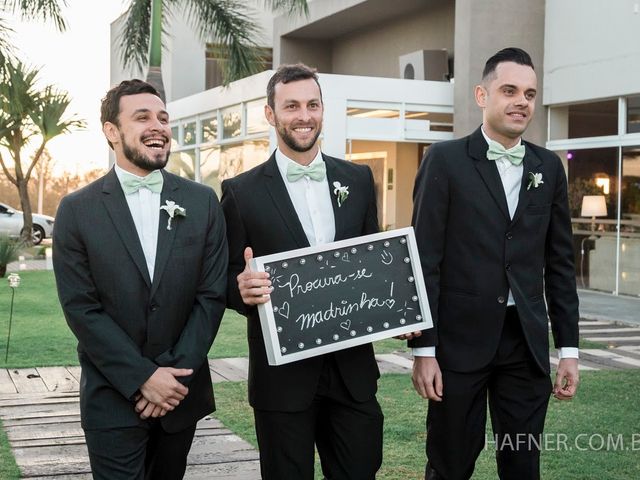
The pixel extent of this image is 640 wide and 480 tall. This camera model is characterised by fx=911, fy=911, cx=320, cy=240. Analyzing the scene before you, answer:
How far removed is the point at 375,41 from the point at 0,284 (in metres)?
13.8

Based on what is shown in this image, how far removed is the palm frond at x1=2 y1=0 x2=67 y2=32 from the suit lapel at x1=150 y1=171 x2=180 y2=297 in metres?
14.3

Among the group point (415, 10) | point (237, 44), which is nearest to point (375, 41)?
point (415, 10)

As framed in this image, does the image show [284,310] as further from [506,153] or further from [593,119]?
[593,119]

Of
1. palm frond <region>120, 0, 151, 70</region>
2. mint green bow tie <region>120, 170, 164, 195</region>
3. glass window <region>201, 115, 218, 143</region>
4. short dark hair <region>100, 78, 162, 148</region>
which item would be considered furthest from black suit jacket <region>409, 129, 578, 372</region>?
glass window <region>201, 115, 218, 143</region>

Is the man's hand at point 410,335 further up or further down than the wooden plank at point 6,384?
further up

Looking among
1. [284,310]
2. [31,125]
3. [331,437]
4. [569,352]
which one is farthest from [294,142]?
[31,125]

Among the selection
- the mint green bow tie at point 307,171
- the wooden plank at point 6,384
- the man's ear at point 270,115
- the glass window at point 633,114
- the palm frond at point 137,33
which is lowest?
the wooden plank at point 6,384

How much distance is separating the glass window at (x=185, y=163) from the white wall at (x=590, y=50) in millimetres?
11321

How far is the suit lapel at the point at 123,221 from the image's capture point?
140 inches

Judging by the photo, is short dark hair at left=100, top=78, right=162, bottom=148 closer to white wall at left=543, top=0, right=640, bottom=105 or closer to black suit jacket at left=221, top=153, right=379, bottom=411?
black suit jacket at left=221, top=153, right=379, bottom=411

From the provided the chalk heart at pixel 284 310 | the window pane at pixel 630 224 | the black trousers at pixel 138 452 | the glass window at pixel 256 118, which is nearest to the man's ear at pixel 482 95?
the chalk heart at pixel 284 310

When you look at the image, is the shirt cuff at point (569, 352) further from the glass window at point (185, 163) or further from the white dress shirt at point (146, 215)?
the glass window at point (185, 163)

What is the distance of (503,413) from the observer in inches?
156

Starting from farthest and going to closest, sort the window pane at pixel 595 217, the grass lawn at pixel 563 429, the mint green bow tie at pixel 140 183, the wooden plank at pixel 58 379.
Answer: the window pane at pixel 595 217, the wooden plank at pixel 58 379, the grass lawn at pixel 563 429, the mint green bow tie at pixel 140 183
